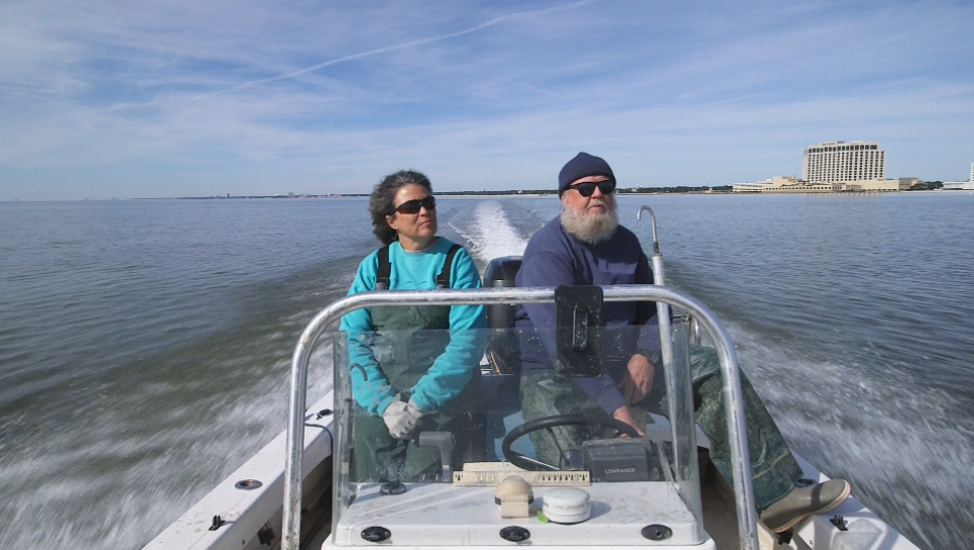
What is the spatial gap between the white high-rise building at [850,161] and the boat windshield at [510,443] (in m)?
150

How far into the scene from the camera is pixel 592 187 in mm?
3025

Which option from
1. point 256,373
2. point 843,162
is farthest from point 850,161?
point 256,373

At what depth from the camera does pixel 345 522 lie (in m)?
1.75

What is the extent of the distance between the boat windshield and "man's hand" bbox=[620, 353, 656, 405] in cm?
1

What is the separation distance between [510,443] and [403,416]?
0.33 metres

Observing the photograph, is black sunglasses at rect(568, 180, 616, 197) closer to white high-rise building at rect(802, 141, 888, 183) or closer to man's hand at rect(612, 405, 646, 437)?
man's hand at rect(612, 405, 646, 437)

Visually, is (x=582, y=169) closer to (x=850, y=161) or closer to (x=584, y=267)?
(x=584, y=267)

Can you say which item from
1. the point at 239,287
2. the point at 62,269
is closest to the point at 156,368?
the point at 239,287

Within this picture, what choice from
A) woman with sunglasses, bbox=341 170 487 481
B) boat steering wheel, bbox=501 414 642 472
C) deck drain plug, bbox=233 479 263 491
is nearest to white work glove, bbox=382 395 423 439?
woman with sunglasses, bbox=341 170 487 481

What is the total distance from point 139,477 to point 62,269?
38.8 feet

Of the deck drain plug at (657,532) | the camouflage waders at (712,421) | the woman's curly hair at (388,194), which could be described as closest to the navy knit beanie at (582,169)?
the woman's curly hair at (388,194)

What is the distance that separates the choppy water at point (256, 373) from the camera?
419 cm

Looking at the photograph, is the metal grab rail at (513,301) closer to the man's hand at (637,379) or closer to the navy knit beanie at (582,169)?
the man's hand at (637,379)

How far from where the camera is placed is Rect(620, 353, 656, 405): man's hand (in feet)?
6.24
